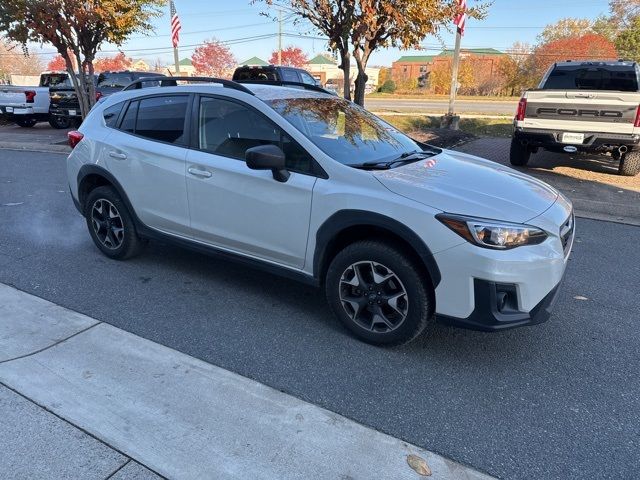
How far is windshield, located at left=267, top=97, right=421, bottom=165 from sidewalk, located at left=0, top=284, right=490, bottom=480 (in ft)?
5.66

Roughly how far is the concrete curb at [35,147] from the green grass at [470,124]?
9.46 metres

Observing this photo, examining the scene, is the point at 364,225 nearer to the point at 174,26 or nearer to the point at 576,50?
the point at 174,26

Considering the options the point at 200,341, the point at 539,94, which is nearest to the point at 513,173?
the point at 200,341

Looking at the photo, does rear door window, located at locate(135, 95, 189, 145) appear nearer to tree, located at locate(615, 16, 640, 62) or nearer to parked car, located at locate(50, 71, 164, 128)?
parked car, located at locate(50, 71, 164, 128)

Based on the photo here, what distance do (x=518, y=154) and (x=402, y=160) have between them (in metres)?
6.52

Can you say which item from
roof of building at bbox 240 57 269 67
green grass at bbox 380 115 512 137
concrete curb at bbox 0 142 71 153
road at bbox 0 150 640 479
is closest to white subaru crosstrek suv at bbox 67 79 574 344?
road at bbox 0 150 640 479

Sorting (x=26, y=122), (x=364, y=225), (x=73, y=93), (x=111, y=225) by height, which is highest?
(x=73, y=93)

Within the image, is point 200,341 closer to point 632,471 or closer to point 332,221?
point 332,221

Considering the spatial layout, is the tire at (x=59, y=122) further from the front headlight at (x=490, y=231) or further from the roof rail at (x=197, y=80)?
the front headlight at (x=490, y=231)

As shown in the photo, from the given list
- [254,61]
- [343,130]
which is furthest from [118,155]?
[254,61]

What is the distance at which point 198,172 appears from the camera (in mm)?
3938

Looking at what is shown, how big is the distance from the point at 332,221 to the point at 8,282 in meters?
3.12

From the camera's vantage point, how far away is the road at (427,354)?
2525 mm

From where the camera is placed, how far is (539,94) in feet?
27.3
